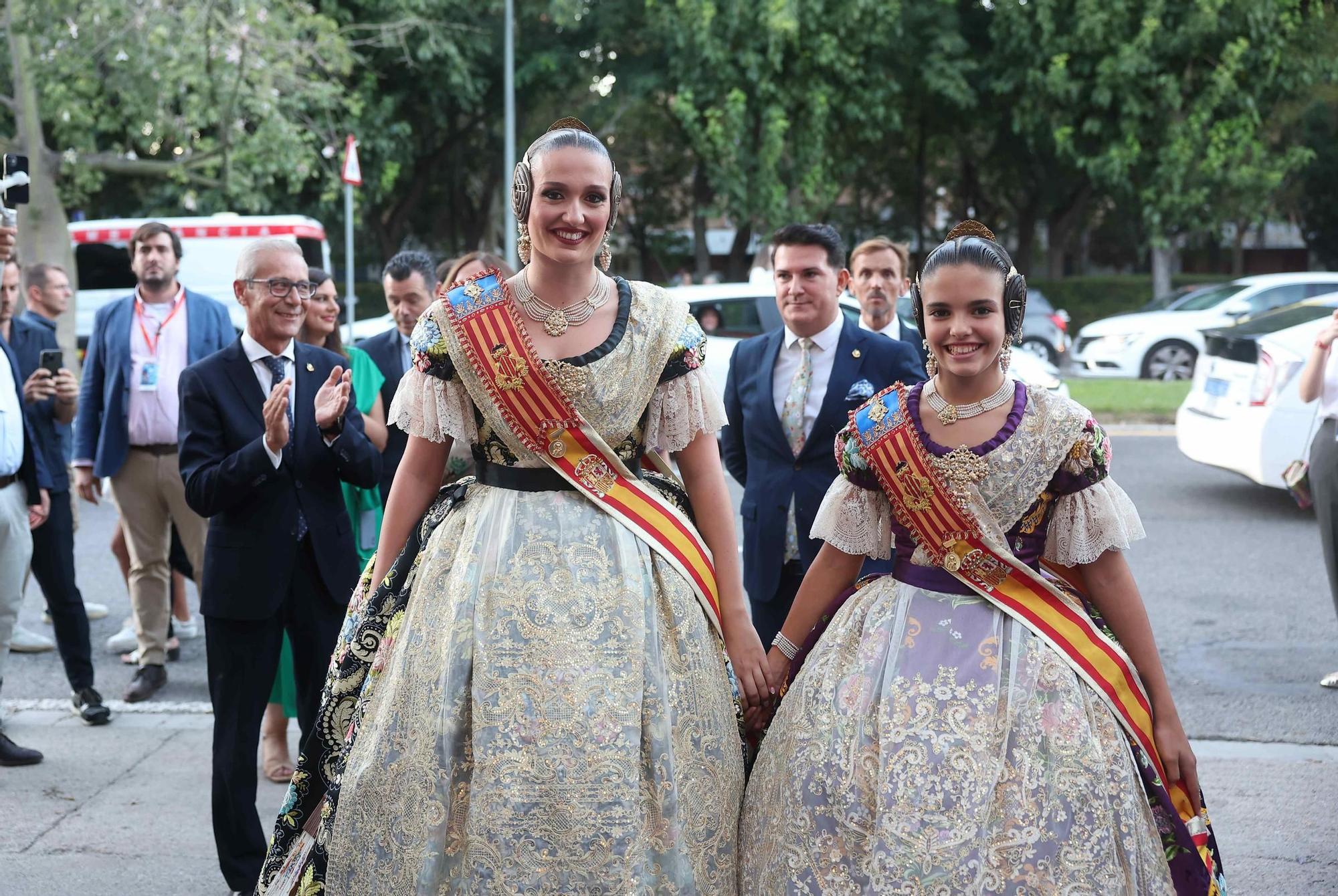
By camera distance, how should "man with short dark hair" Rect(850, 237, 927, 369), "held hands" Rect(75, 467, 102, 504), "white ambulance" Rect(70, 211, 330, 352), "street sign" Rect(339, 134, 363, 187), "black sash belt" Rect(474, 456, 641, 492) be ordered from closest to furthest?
"black sash belt" Rect(474, 456, 641, 492) < "man with short dark hair" Rect(850, 237, 927, 369) < "held hands" Rect(75, 467, 102, 504) < "street sign" Rect(339, 134, 363, 187) < "white ambulance" Rect(70, 211, 330, 352)

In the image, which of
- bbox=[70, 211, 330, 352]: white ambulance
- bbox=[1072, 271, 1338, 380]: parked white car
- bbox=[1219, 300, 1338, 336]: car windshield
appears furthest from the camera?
bbox=[70, 211, 330, 352]: white ambulance

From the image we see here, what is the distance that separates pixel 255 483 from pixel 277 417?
27cm

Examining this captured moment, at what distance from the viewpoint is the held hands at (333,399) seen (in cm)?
389

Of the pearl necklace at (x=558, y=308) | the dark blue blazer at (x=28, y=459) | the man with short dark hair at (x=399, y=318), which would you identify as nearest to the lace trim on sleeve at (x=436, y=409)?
the pearl necklace at (x=558, y=308)

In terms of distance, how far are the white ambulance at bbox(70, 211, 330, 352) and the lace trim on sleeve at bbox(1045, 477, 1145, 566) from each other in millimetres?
16301

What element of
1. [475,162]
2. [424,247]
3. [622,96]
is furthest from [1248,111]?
[424,247]

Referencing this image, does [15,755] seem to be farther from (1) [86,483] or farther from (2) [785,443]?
(2) [785,443]

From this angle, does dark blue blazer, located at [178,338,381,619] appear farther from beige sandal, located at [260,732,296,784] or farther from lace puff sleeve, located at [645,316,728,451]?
lace puff sleeve, located at [645,316,728,451]

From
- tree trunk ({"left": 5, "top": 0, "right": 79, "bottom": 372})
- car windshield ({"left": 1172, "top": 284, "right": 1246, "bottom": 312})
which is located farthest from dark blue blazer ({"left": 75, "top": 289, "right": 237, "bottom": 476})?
car windshield ({"left": 1172, "top": 284, "right": 1246, "bottom": 312})

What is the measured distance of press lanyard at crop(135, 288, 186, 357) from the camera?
6.34 metres

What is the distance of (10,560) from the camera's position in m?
5.10

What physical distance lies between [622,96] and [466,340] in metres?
23.2

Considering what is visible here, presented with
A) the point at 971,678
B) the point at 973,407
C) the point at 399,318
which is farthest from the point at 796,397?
the point at 399,318

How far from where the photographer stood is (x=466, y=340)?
306 centimetres
